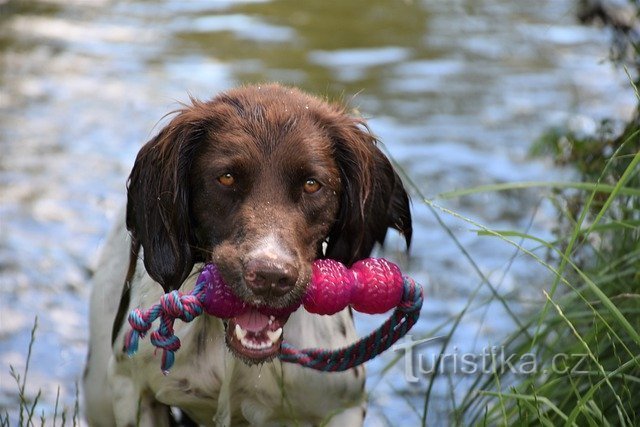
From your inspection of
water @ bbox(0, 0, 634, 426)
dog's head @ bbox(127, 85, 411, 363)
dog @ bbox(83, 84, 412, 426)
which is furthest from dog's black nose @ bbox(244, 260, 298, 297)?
water @ bbox(0, 0, 634, 426)

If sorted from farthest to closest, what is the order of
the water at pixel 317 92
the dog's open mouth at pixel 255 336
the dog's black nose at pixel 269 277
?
the water at pixel 317 92 → the dog's open mouth at pixel 255 336 → the dog's black nose at pixel 269 277

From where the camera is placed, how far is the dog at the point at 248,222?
361 cm

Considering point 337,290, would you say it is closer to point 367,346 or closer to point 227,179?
point 367,346

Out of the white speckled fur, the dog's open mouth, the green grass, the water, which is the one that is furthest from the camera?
the water

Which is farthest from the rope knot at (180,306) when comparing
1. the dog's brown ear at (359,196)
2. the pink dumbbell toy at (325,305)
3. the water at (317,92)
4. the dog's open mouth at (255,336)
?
the water at (317,92)

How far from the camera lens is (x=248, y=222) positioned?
3.47 metres

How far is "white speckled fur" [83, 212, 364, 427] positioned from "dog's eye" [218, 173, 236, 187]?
404mm

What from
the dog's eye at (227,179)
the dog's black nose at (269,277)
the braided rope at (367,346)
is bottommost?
the braided rope at (367,346)

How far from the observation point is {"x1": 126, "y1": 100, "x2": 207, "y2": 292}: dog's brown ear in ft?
12.1

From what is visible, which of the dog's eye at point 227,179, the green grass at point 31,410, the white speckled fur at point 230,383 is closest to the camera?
the green grass at point 31,410

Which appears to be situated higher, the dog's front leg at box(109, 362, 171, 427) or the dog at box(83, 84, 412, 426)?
the dog at box(83, 84, 412, 426)

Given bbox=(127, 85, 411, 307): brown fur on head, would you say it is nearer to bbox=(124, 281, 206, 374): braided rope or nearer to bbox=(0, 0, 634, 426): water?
bbox=(124, 281, 206, 374): braided rope

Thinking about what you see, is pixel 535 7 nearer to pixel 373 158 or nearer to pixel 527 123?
pixel 527 123

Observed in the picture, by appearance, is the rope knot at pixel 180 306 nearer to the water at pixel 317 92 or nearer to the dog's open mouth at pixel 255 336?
the dog's open mouth at pixel 255 336
